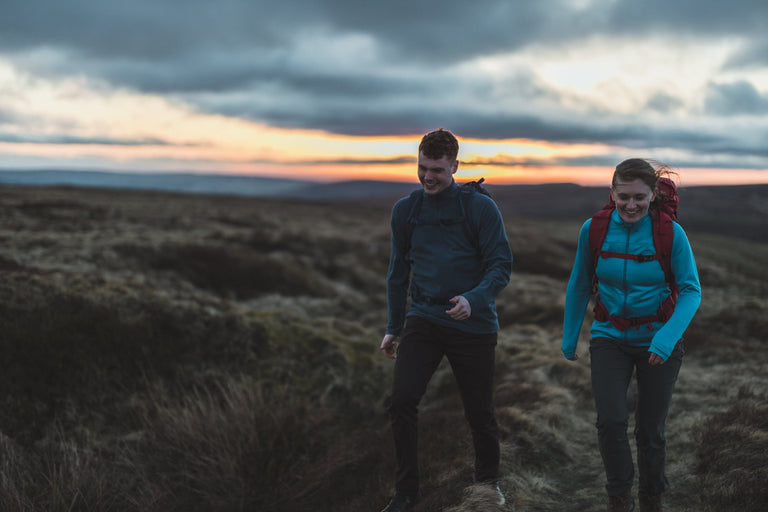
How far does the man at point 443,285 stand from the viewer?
3.96m

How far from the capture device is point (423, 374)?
4.04 m

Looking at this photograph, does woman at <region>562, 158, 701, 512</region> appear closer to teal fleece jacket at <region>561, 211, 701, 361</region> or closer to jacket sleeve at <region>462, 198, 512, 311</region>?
teal fleece jacket at <region>561, 211, 701, 361</region>

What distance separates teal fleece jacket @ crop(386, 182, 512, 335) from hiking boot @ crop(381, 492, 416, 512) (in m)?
1.45

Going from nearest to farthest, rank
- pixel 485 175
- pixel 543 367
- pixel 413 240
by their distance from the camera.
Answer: pixel 413 240, pixel 485 175, pixel 543 367

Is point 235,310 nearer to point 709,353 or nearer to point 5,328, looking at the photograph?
point 5,328

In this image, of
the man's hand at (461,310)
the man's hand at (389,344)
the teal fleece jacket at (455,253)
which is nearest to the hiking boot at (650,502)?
the teal fleece jacket at (455,253)

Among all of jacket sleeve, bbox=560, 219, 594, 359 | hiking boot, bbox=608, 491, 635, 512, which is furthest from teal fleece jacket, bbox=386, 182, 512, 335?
hiking boot, bbox=608, 491, 635, 512

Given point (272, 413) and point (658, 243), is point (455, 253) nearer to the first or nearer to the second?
point (658, 243)

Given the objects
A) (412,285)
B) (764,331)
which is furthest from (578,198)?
(412,285)

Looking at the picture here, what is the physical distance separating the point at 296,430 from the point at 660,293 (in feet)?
16.0

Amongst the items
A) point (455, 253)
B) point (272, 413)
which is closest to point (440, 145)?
point (455, 253)

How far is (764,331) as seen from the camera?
10.6 meters

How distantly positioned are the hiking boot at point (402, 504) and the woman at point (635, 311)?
4.89ft

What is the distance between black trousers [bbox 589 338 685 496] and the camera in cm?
366
